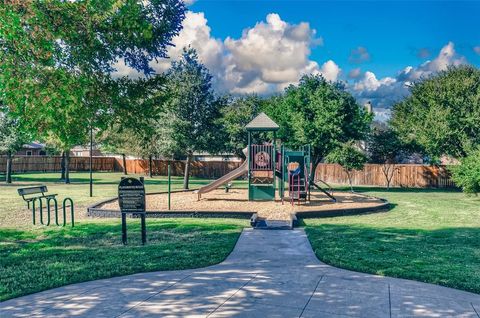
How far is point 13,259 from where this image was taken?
8.77 meters

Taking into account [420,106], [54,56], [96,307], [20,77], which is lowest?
[96,307]

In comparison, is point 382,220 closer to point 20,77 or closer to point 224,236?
point 224,236

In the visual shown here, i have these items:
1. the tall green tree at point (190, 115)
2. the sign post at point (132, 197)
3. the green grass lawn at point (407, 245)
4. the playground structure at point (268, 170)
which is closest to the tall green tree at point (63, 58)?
the sign post at point (132, 197)

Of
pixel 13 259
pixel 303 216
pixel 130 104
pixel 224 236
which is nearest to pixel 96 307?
pixel 13 259

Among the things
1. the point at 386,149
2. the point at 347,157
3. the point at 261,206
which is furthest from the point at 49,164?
the point at 261,206

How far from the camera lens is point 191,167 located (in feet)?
171

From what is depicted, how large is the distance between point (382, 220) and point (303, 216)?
2963mm

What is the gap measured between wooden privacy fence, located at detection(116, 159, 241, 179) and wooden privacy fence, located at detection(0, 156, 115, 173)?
19.1 feet

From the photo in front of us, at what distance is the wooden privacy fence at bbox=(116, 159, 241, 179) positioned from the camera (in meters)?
50.4

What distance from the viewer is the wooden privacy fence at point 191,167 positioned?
50375 millimetres

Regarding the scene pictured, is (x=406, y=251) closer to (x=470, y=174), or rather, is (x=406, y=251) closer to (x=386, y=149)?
(x=470, y=174)

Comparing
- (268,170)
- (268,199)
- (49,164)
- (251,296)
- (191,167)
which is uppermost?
(49,164)

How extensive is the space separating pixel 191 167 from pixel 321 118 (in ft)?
86.9

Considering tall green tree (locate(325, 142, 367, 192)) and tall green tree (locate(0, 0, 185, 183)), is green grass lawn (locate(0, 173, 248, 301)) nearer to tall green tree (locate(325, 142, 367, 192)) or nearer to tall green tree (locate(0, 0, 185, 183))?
tall green tree (locate(0, 0, 185, 183))
